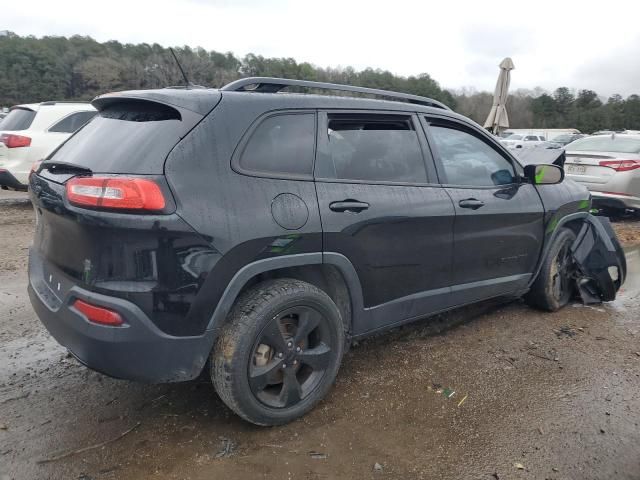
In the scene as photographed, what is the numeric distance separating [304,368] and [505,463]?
3.64ft

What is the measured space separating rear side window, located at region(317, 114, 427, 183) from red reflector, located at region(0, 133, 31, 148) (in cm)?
704

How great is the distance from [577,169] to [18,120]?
9.53 m

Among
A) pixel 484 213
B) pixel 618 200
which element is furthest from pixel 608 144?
pixel 484 213

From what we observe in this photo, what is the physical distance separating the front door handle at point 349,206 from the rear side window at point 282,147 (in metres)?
0.21

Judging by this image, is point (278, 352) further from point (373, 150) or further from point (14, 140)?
point (14, 140)

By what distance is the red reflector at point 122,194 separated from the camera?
2.12 m

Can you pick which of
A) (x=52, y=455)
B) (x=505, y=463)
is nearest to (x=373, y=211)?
(x=505, y=463)

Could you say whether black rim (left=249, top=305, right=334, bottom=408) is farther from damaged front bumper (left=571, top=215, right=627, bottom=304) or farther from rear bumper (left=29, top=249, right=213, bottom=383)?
damaged front bumper (left=571, top=215, right=627, bottom=304)

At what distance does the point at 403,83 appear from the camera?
236ft

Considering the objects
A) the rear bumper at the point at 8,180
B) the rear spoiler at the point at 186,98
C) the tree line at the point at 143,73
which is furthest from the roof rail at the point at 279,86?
the tree line at the point at 143,73

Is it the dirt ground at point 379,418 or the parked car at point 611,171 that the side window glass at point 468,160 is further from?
the parked car at point 611,171

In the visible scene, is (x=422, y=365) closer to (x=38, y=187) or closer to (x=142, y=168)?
(x=142, y=168)

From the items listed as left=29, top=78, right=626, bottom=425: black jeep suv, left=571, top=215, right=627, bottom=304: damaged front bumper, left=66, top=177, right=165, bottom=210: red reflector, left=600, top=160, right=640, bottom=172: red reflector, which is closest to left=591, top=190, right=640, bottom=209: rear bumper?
left=600, top=160, right=640, bottom=172: red reflector

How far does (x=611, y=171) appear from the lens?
8039 millimetres
